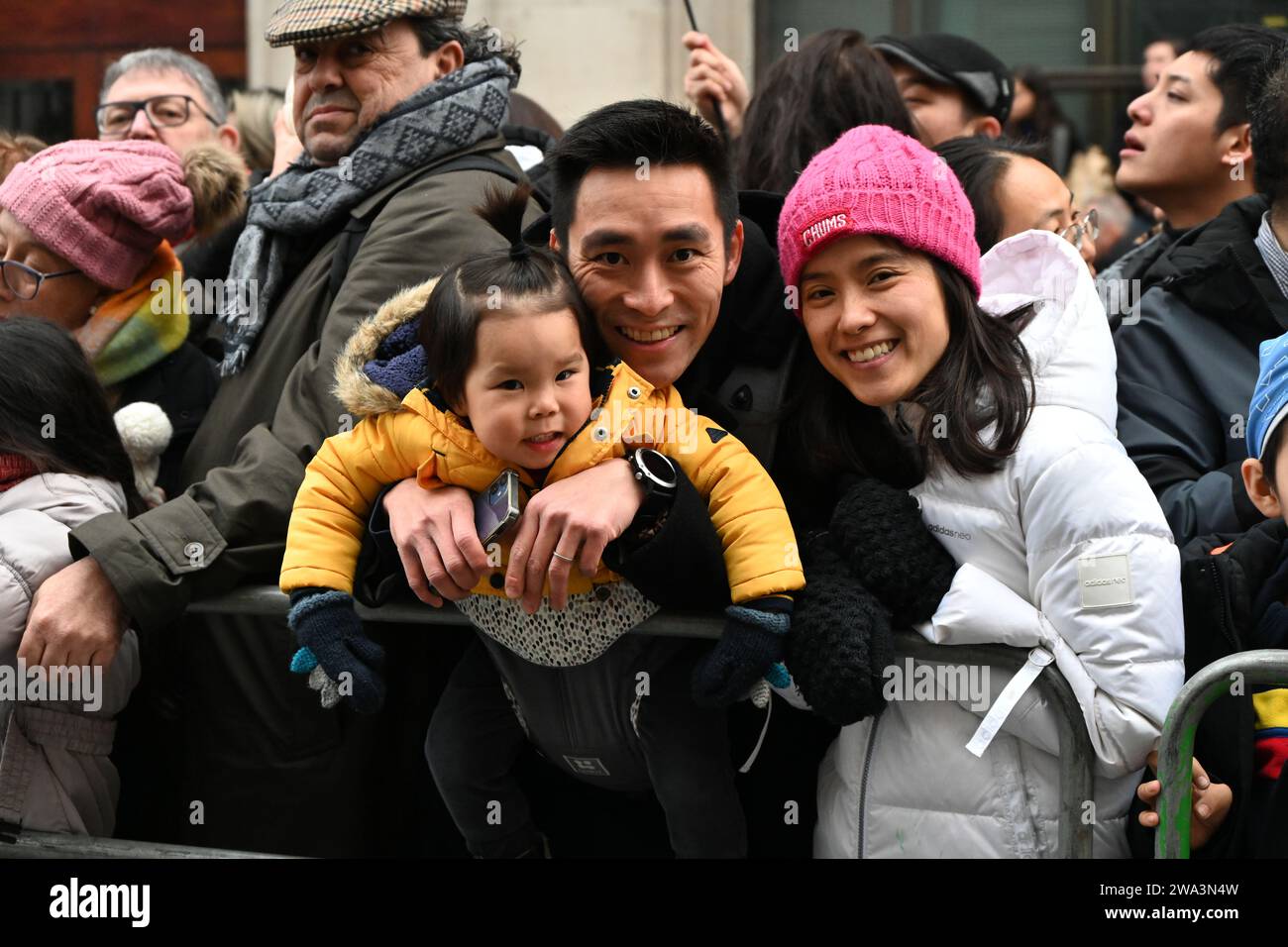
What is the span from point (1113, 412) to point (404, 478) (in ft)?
4.49

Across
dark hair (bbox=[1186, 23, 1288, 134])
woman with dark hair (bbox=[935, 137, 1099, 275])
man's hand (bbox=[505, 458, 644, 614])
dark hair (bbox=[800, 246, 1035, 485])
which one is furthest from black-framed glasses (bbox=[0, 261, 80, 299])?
dark hair (bbox=[1186, 23, 1288, 134])

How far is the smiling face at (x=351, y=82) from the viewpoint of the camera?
12.8ft

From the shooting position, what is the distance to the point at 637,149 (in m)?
3.12

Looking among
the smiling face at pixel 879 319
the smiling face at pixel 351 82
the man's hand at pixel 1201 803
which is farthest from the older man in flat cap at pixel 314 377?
the man's hand at pixel 1201 803

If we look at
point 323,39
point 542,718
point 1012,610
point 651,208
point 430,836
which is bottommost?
point 430,836

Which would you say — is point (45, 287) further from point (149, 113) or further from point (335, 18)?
point (149, 113)

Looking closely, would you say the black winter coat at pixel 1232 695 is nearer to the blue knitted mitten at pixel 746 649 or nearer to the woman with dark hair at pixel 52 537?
the blue knitted mitten at pixel 746 649

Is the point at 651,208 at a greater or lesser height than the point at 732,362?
greater

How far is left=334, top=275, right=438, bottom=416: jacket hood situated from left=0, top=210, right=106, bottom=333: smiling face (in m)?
1.15

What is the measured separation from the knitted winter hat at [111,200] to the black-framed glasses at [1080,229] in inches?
84.6

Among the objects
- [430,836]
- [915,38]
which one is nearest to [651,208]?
[430,836]

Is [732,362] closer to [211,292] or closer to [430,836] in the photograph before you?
[430,836]

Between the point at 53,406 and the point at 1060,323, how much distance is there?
2146 millimetres
